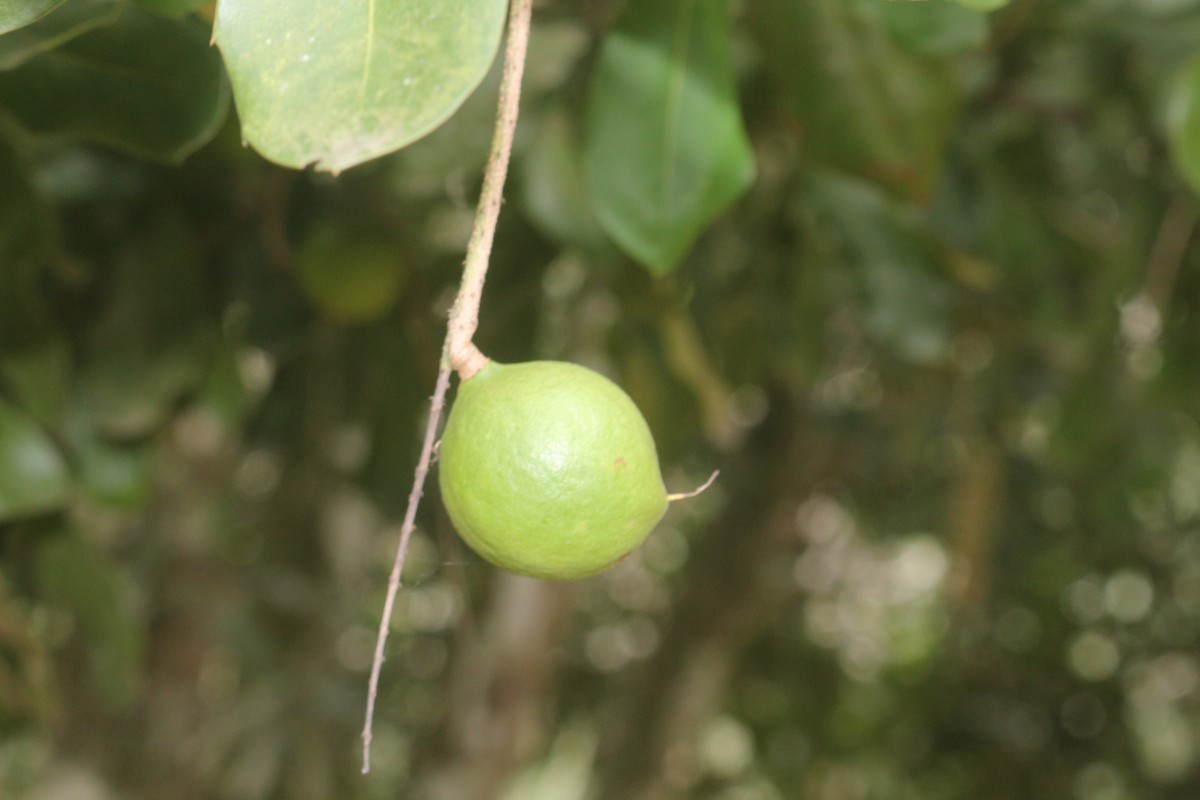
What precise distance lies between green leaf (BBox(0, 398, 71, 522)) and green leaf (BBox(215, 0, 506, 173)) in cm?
58

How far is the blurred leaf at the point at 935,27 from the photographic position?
77cm

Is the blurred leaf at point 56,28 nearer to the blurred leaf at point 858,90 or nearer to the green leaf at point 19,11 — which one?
the green leaf at point 19,11

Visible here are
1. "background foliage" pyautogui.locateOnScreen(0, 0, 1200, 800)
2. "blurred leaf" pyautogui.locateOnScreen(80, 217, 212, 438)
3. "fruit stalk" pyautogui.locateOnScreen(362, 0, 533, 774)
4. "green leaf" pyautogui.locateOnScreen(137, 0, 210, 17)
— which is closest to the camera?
"fruit stalk" pyautogui.locateOnScreen(362, 0, 533, 774)

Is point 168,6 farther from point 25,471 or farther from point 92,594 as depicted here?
point 92,594

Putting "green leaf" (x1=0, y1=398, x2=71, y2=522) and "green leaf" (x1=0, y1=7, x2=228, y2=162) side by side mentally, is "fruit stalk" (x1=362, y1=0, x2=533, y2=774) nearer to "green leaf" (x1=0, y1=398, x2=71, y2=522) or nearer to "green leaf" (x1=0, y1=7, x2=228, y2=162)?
"green leaf" (x1=0, y1=7, x2=228, y2=162)

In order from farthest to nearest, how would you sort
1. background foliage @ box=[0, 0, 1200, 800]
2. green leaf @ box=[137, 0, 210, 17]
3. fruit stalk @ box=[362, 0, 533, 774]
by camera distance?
background foliage @ box=[0, 0, 1200, 800] → green leaf @ box=[137, 0, 210, 17] → fruit stalk @ box=[362, 0, 533, 774]

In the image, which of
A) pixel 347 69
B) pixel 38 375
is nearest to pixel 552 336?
pixel 38 375

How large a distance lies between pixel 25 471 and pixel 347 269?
0.36 metres

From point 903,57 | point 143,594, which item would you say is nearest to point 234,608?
point 143,594

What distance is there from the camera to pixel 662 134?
2.54 feet

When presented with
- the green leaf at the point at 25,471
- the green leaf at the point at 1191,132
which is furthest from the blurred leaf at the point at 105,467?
the green leaf at the point at 1191,132

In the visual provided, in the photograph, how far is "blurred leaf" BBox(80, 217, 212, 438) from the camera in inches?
40.5

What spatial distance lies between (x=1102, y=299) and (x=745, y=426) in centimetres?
163

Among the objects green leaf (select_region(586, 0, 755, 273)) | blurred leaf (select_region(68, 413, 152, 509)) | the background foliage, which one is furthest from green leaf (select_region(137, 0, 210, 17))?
blurred leaf (select_region(68, 413, 152, 509))
